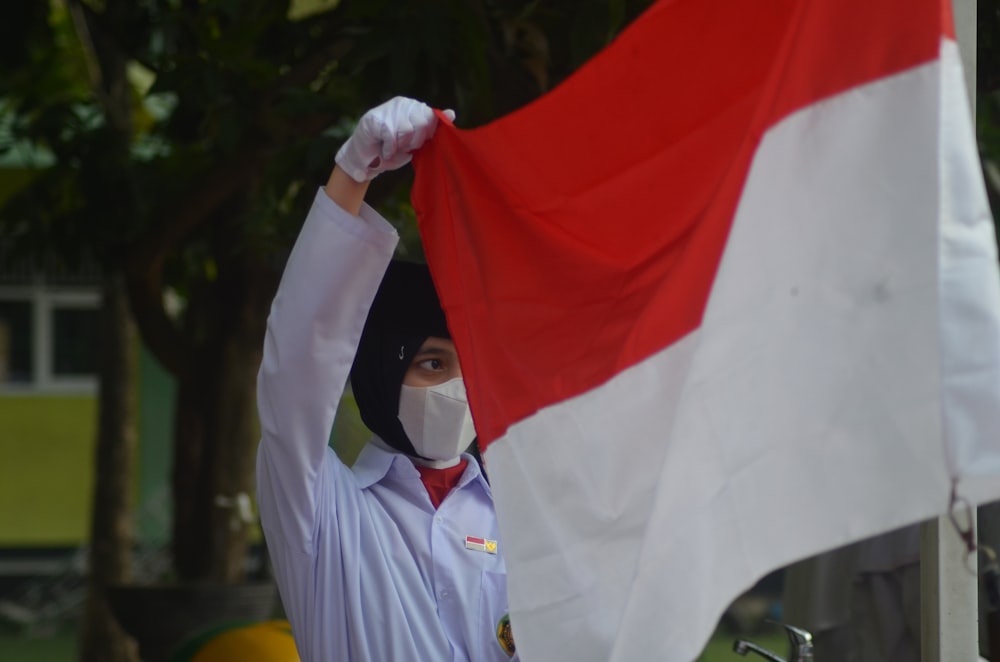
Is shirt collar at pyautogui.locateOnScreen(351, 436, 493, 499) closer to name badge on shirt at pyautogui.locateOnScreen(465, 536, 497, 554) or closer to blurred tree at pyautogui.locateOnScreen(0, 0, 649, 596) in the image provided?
name badge on shirt at pyautogui.locateOnScreen(465, 536, 497, 554)

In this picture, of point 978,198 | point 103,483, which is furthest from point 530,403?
point 103,483

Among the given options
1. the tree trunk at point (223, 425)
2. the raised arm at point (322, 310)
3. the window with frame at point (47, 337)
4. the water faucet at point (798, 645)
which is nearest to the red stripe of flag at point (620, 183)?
the raised arm at point (322, 310)

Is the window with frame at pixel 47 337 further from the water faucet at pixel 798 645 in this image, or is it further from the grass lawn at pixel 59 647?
the water faucet at pixel 798 645

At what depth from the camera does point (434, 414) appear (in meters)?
2.81

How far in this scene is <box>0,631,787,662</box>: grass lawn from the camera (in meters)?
11.5

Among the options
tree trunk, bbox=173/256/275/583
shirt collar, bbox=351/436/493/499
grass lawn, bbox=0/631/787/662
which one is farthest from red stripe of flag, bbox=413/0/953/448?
grass lawn, bbox=0/631/787/662

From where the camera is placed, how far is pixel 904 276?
6.40 ft

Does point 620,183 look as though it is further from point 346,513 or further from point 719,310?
point 346,513

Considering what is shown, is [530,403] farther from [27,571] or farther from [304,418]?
[27,571]

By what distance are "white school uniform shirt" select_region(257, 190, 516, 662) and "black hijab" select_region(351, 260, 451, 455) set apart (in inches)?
2.6

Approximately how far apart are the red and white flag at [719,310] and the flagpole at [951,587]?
386 mm

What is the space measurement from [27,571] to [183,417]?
8067 mm

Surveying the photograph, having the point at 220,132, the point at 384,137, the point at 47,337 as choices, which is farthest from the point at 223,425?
the point at 47,337

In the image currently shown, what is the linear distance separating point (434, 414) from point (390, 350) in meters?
0.15
